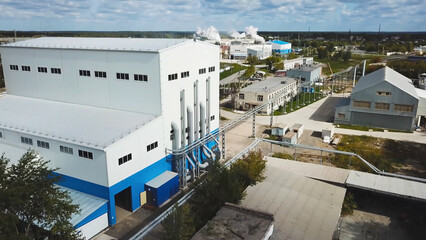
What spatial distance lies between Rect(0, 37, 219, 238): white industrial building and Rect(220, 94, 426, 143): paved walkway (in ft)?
57.7

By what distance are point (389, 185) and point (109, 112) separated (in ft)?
74.0

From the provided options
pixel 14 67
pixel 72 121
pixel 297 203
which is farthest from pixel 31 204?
pixel 14 67

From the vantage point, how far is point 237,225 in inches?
661

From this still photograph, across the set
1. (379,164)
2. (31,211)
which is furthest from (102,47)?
(379,164)

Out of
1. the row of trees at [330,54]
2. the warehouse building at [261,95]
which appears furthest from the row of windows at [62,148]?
the row of trees at [330,54]

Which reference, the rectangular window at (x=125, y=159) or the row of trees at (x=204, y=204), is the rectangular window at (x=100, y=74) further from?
the row of trees at (x=204, y=204)

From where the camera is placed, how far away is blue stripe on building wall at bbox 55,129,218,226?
69.7 ft

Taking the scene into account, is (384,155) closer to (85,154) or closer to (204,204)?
(204,204)

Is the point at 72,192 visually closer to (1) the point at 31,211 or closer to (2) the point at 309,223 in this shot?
(1) the point at 31,211

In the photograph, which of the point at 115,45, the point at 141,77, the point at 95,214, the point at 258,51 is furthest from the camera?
the point at 258,51

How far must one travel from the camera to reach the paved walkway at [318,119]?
1596 inches

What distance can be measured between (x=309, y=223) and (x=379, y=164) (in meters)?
15.6

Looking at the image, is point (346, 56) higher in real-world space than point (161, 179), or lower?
higher

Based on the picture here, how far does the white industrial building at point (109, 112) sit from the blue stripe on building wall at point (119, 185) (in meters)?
0.07
